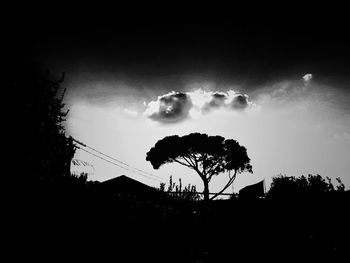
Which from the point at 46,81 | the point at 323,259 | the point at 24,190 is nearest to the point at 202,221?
the point at 323,259

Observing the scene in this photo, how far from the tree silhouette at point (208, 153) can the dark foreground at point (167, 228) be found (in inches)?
541

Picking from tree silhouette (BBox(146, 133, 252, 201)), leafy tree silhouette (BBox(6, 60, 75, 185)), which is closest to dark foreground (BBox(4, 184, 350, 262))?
leafy tree silhouette (BBox(6, 60, 75, 185))

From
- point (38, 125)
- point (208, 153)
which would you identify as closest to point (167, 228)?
point (38, 125)

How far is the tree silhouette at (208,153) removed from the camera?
2364 centimetres

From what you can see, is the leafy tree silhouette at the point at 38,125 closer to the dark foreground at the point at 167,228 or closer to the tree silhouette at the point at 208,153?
the dark foreground at the point at 167,228

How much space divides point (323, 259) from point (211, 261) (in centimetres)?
336

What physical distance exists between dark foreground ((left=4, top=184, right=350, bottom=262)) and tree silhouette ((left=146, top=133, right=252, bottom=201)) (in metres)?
13.7

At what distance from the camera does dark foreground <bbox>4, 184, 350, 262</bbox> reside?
13.8ft

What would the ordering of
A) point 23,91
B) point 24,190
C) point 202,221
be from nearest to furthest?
1. point 24,190
2. point 23,91
3. point 202,221

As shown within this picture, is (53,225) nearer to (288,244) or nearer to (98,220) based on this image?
(98,220)

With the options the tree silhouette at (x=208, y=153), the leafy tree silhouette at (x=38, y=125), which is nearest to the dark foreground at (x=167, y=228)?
the leafy tree silhouette at (x=38, y=125)

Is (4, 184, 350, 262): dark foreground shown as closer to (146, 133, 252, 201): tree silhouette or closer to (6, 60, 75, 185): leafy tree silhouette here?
(6, 60, 75, 185): leafy tree silhouette

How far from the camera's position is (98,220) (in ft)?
17.5

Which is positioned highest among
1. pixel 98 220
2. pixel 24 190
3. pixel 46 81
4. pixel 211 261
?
pixel 46 81
